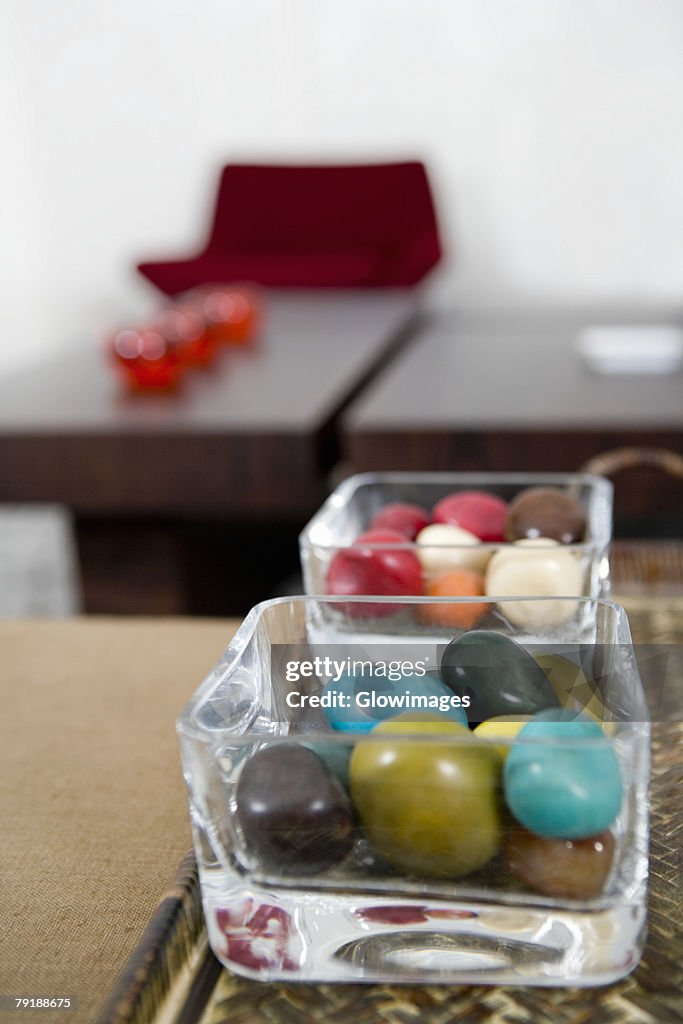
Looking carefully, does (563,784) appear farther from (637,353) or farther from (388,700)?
(637,353)

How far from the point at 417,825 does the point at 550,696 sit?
86 millimetres

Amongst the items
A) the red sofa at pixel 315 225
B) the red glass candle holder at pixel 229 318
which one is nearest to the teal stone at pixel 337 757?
the red glass candle holder at pixel 229 318

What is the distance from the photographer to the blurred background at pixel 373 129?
310 centimetres

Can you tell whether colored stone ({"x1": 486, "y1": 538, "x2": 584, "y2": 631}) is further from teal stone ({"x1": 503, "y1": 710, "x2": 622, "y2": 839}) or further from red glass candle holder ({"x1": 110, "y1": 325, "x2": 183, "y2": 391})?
red glass candle holder ({"x1": 110, "y1": 325, "x2": 183, "y2": 391})

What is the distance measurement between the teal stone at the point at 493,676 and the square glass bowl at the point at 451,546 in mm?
123

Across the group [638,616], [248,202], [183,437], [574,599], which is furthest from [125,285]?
[574,599]

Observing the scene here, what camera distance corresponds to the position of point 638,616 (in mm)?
750

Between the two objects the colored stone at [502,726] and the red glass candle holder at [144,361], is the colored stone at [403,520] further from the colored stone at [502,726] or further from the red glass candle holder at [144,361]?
the red glass candle holder at [144,361]

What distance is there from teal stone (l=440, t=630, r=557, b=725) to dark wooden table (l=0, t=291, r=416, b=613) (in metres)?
1.07

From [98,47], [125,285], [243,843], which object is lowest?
[125,285]

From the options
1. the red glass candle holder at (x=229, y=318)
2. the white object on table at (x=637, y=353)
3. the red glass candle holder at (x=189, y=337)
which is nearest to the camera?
the white object on table at (x=637, y=353)

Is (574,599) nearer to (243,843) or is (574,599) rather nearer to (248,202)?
(243,843)

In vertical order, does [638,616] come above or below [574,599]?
below

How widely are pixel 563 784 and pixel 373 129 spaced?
317 cm
